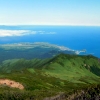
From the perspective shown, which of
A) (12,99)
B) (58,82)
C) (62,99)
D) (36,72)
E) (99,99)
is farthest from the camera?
(36,72)

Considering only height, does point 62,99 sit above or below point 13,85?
above

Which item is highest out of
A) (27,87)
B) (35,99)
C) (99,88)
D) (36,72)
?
(99,88)

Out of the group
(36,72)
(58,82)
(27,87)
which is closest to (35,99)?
(27,87)

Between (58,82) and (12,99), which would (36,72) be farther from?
(12,99)

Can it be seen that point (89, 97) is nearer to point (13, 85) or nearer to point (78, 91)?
point (78, 91)

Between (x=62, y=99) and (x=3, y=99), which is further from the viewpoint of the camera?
(x=3, y=99)

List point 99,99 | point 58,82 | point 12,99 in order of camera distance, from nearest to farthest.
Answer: point 99,99, point 12,99, point 58,82

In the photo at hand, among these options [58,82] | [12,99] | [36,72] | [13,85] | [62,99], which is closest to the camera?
[62,99]

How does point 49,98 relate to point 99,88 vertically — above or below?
below

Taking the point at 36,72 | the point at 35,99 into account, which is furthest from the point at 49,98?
the point at 36,72
